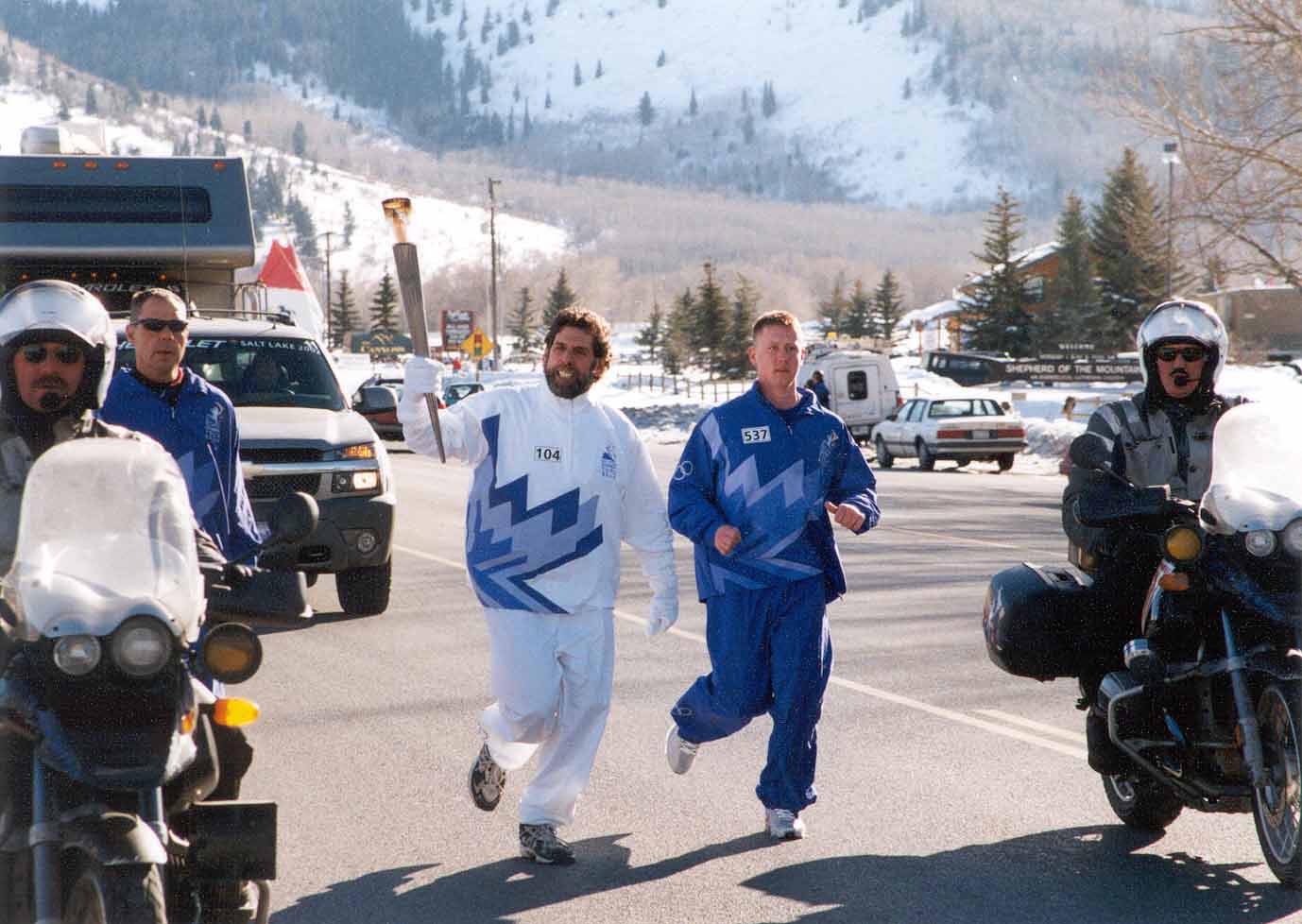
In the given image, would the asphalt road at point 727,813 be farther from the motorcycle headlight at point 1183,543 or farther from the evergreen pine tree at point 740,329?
the evergreen pine tree at point 740,329

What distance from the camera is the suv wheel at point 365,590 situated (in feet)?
40.1

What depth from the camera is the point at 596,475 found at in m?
6.29

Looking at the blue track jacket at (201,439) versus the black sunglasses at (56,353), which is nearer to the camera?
the black sunglasses at (56,353)

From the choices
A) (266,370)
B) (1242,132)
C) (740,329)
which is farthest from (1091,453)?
(740,329)

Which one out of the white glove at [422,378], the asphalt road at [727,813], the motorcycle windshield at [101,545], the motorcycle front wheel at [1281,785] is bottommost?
the asphalt road at [727,813]

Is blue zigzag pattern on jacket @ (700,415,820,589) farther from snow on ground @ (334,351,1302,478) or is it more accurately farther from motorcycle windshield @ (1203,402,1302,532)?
motorcycle windshield @ (1203,402,1302,532)

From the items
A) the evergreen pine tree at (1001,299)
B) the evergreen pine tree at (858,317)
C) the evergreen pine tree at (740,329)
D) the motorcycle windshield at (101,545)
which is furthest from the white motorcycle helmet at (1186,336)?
the evergreen pine tree at (858,317)

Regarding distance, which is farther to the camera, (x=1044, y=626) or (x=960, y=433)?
(x=960, y=433)

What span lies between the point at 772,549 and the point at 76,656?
3.19 metres

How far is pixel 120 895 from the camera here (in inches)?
144

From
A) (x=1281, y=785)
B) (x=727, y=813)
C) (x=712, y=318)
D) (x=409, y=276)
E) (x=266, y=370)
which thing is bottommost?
(x=727, y=813)

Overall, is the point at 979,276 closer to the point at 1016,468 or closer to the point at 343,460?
the point at 1016,468

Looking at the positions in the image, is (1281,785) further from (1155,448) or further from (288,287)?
(288,287)

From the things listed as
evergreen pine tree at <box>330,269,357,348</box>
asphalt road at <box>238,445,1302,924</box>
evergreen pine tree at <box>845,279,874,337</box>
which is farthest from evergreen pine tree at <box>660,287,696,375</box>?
asphalt road at <box>238,445,1302,924</box>
